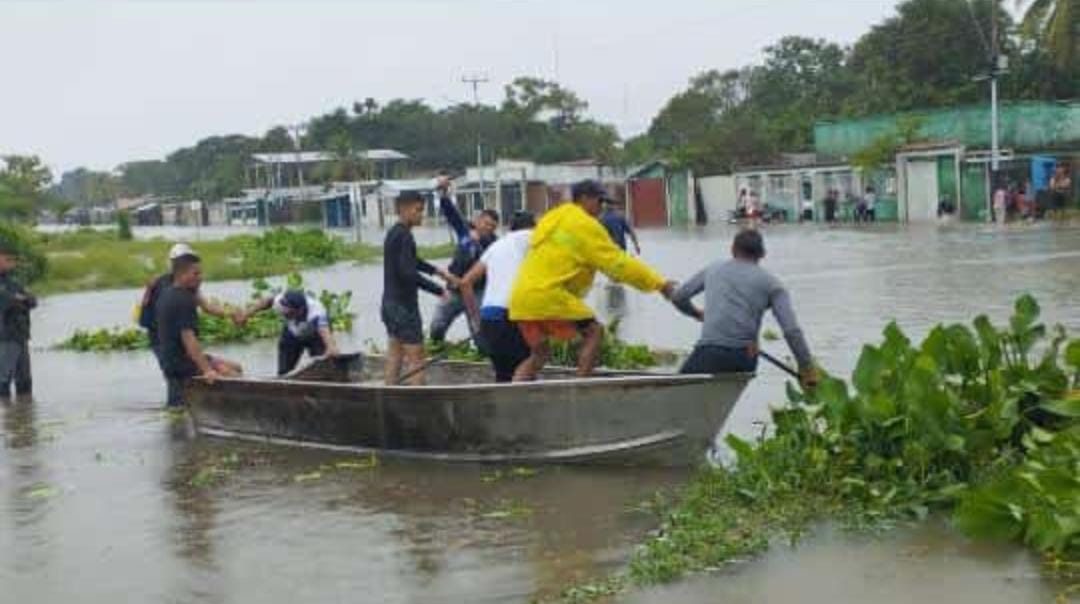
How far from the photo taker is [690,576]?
6.33 metres

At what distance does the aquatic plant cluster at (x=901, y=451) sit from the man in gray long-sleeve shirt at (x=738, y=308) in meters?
0.70

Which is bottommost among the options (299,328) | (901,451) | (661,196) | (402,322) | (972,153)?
(901,451)

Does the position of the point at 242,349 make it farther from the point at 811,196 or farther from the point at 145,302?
the point at 811,196

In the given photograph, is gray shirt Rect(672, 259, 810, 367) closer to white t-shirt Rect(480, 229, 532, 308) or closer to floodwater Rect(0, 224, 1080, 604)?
floodwater Rect(0, 224, 1080, 604)

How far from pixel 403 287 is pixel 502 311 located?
105 cm

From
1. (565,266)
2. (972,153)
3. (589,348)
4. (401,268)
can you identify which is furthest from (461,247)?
(972,153)

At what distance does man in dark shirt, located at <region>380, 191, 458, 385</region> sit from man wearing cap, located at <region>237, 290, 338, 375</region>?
112cm

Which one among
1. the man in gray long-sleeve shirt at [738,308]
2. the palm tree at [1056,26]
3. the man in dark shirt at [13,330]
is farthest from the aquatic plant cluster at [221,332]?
the palm tree at [1056,26]

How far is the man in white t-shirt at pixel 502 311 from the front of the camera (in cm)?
977

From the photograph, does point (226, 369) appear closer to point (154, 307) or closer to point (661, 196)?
point (154, 307)

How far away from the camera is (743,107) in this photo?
85.8 m

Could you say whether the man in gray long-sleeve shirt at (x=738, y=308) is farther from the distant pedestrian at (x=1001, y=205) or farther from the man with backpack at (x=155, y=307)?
the distant pedestrian at (x=1001, y=205)

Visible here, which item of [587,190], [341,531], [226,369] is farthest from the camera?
[226,369]

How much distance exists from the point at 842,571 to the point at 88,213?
157 metres
